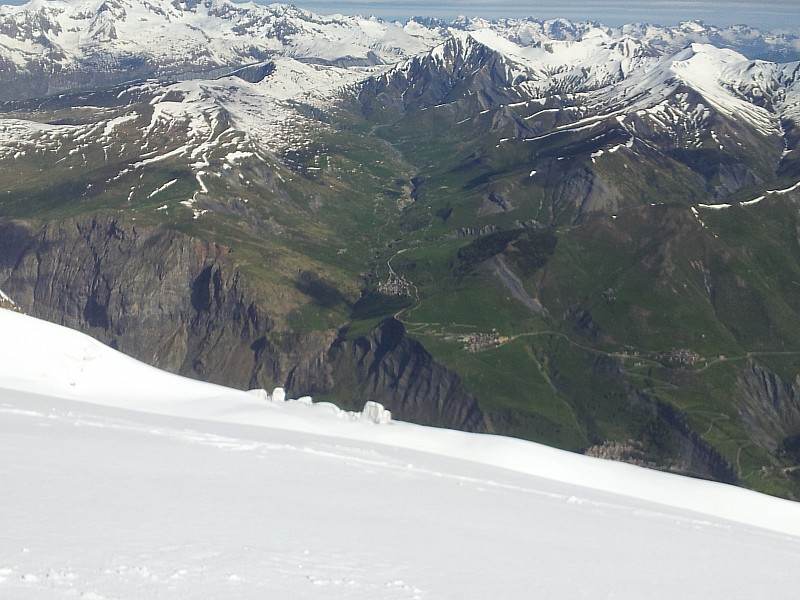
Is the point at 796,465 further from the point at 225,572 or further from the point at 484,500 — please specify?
the point at 225,572

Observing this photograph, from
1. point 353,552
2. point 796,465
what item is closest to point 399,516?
point 353,552

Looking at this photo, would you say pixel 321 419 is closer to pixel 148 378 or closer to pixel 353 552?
pixel 148 378

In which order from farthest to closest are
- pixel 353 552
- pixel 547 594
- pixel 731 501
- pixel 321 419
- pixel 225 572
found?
1. pixel 321 419
2. pixel 731 501
3. pixel 353 552
4. pixel 547 594
5. pixel 225 572

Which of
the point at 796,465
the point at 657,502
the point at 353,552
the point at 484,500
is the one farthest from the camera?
the point at 796,465

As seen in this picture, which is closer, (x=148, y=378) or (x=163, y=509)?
(x=163, y=509)

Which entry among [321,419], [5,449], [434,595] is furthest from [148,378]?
[434,595]

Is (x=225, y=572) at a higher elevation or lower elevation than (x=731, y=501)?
lower
